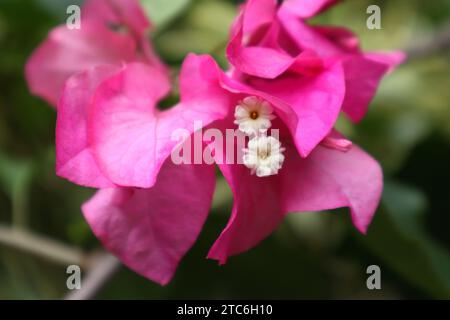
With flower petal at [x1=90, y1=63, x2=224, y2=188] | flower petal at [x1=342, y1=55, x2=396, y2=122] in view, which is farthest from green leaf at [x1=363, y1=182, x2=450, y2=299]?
flower petal at [x1=90, y1=63, x2=224, y2=188]

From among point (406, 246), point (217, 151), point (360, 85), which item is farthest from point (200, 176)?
point (406, 246)

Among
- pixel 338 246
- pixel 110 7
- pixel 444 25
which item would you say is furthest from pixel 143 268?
pixel 444 25

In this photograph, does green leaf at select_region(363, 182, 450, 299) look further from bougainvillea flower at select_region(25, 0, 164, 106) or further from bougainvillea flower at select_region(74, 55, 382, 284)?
bougainvillea flower at select_region(25, 0, 164, 106)

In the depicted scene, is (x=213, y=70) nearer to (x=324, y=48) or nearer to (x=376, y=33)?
(x=324, y=48)

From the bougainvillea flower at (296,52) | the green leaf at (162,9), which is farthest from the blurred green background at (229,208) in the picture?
the bougainvillea flower at (296,52)

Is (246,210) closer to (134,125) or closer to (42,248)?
(134,125)

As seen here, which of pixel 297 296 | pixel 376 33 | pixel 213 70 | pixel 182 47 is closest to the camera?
pixel 213 70
